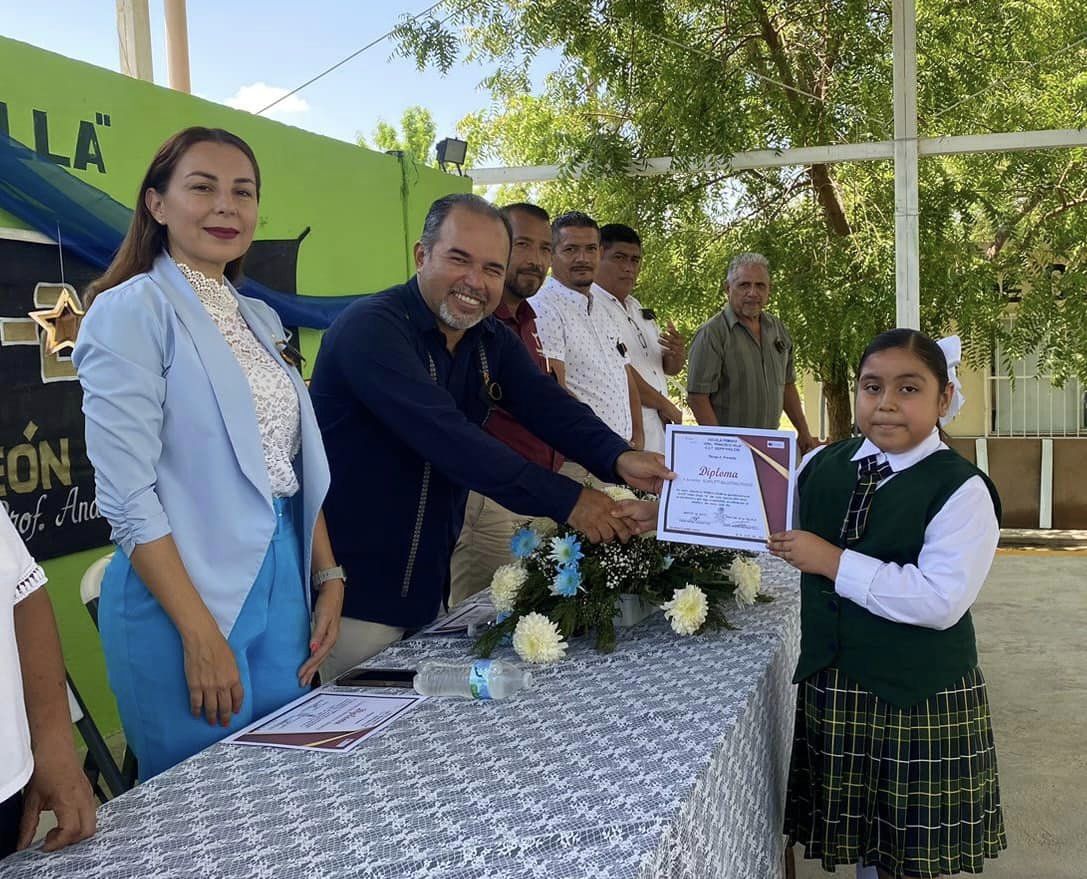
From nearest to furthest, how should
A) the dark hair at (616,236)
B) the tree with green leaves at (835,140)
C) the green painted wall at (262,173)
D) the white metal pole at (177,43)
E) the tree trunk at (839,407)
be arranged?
the green painted wall at (262,173) → the dark hair at (616,236) → the white metal pole at (177,43) → the tree with green leaves at (835,140) → the tree trunk at (839,407)

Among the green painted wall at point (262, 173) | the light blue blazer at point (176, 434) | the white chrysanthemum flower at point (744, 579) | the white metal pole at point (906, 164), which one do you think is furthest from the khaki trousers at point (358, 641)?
the white metal pole at point (906, 164)

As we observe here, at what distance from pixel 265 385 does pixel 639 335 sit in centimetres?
328

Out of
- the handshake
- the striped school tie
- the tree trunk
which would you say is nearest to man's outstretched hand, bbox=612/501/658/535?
the handshake

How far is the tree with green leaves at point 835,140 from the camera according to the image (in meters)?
7.34

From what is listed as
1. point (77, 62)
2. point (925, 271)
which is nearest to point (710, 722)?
point (77, 62)

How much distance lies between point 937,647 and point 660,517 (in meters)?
0.68

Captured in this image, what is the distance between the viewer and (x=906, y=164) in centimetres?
633

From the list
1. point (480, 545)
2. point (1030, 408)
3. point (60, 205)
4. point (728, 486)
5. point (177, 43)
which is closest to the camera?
point (728, 486)

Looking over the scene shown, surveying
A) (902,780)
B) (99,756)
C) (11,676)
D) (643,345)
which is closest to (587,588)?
(902,780)

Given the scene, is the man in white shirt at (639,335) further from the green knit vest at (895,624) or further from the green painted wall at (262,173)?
the green knit vest at (895,624)

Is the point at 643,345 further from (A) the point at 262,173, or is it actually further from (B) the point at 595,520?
(B) the point at 595,520

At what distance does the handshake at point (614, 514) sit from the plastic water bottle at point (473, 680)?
437 millimetres

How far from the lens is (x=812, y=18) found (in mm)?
7684

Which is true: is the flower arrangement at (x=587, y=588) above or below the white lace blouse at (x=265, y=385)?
below
